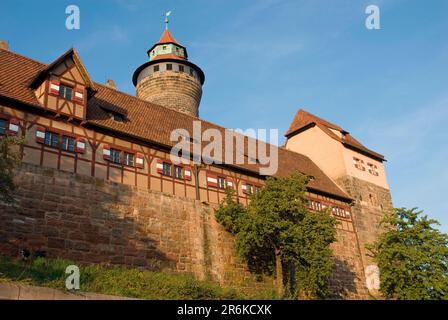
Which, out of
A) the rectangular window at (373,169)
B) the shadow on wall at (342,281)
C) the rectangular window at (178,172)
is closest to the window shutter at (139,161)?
the rectangular window at (178,172)

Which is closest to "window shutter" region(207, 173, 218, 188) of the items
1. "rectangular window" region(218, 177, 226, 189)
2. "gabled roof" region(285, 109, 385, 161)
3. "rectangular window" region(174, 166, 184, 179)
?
"rectangular window" region(218, 177, 226, 189)

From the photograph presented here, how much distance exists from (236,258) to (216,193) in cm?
328

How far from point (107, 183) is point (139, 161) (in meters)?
2.02

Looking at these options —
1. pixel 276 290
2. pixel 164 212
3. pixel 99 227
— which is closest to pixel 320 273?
pixel 276 290

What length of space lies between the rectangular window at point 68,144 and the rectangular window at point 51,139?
10.1 inches

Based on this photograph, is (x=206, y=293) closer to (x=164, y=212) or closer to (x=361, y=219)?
(x=164, y=212)

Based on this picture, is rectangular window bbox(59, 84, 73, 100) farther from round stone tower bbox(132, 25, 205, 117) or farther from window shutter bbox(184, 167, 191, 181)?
round stone tower bbox(132, 25, 205, 117)

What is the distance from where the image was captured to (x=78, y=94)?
827 inches

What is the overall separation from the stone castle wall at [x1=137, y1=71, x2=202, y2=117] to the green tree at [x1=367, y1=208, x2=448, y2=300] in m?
16.7

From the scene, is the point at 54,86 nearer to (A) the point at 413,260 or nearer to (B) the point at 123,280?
(B) the point at 123,280

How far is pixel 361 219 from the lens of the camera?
33.3 metres

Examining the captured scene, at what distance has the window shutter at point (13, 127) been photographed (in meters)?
18.3

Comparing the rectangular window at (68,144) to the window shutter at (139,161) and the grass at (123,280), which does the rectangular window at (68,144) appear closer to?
the window shutter at (139,161)
